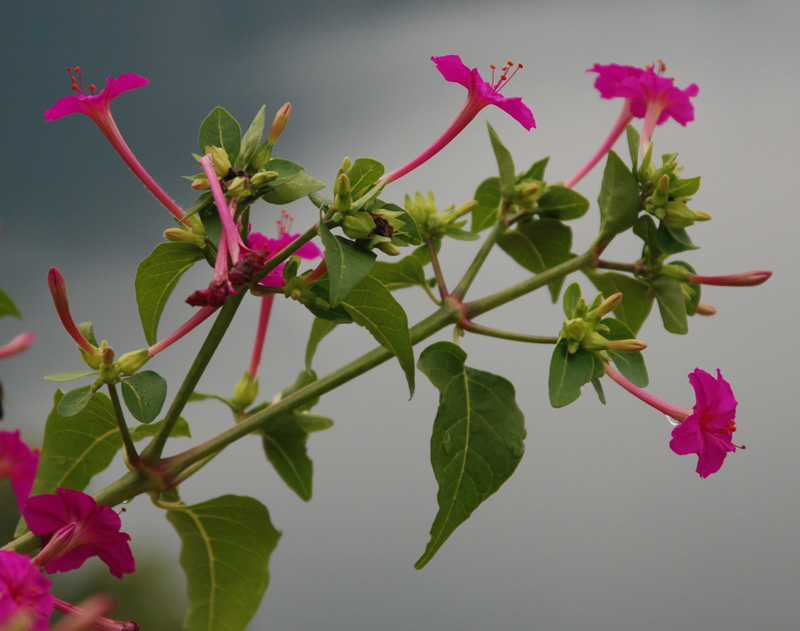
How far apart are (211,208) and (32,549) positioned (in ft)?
0.89

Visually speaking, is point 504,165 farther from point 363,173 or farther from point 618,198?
point 363,173

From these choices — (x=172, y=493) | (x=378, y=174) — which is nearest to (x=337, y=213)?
(x=378, y=174)

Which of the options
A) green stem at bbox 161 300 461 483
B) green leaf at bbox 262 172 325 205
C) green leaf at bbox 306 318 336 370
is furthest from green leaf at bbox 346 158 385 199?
green leaf at bbox 306 318 336 370

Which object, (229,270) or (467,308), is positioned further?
(467,308)

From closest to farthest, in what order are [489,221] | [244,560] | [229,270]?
[229,270], [244,560], [489,221]

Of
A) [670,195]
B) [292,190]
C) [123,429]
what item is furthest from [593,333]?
[123,429]

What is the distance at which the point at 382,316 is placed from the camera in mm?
567

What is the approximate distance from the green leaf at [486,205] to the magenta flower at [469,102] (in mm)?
185

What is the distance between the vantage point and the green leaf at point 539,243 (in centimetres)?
76

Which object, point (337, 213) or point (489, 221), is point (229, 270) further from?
point (489, 221)

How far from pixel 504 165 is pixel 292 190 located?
0.25 m

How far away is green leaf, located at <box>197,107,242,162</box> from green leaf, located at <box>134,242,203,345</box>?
0.25 ft

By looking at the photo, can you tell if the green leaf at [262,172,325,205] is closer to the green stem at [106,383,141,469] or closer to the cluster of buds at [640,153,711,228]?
the green stem at [106,383,141,469]

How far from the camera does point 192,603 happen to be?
72 cm
